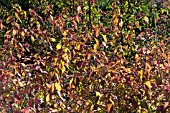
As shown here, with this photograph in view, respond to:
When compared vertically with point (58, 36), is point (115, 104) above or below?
below

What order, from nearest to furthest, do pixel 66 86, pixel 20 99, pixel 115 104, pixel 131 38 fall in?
pixel 115 104 → pixel 20 99 → pixel 66 86 → pixel 131 38

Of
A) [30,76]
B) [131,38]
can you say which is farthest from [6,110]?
[131,38]

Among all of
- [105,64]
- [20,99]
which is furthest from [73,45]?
[20,99]

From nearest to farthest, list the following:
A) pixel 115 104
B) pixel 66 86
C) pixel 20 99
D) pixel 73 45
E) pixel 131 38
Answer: pixel 115 104, pixel 20 99, pixel 66 86, pixel 73 45, pixel 131 38

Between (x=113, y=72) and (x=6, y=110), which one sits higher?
(x=113, y=72)

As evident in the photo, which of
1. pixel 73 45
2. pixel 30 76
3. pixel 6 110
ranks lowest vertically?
pixel 6 110

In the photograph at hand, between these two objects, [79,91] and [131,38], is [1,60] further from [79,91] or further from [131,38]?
[131,38]

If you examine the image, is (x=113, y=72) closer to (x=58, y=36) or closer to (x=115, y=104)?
(x=115, y=104)

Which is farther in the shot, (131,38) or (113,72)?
(131,38)

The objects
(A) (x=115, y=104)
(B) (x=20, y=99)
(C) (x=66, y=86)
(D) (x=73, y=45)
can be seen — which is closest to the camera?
(A) (x=115, y=104)
